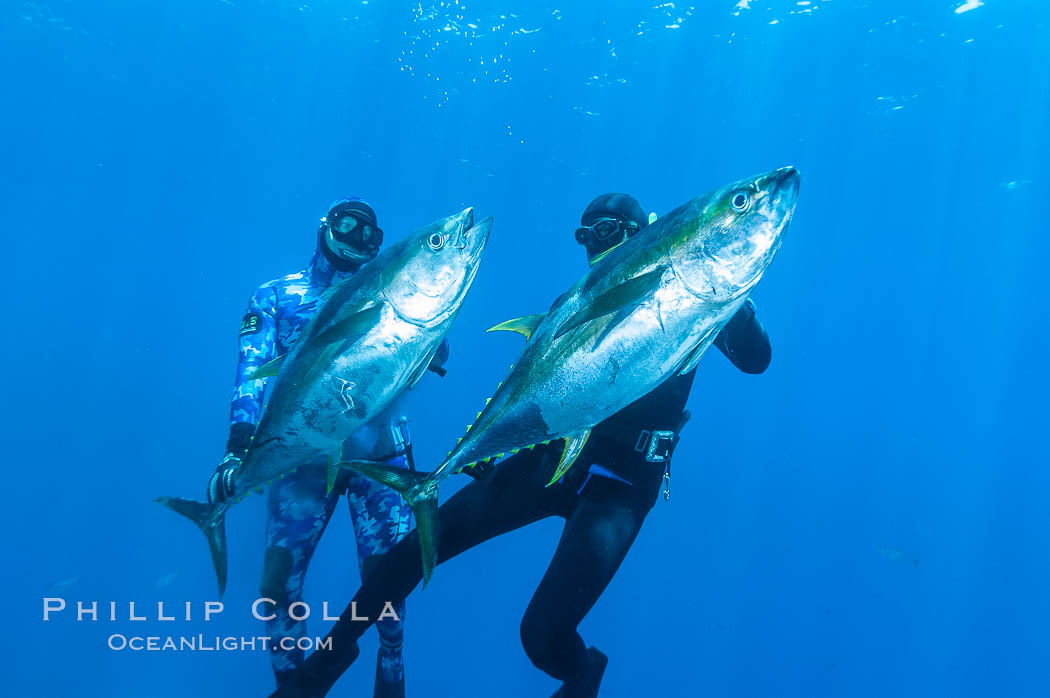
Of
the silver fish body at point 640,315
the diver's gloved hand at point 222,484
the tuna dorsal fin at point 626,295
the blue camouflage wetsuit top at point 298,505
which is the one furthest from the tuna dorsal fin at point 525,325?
the blue camouflage wetsuit top at point 298,505

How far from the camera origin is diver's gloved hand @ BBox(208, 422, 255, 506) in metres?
2.36

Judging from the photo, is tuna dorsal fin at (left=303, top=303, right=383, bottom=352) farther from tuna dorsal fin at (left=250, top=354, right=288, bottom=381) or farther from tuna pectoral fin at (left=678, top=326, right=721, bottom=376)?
tuna pectoral fin at (left=678, top=326, right=721, bottom=376)

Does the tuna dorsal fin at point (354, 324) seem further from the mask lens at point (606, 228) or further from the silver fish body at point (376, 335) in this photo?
the mask lens at point (606, 228)

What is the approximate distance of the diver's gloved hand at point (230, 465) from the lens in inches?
93.0

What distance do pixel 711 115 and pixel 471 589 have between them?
24850 millimetres

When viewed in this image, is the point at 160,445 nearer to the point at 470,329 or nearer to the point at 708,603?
the point at 470,329

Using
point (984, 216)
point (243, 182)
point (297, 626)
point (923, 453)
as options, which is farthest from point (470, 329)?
point (923, 453)

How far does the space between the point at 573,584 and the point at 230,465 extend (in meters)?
1.83

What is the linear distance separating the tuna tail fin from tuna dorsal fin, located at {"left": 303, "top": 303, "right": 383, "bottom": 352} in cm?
49

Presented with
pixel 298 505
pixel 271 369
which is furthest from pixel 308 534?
pixel 271 369

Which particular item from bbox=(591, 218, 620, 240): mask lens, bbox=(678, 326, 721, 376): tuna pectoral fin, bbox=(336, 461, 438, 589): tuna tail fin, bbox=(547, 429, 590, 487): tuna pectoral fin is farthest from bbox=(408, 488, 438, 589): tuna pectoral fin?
bbox=(591, 218, 620, 240): mask lens

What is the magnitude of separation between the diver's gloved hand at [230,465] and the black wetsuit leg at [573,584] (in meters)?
1.58

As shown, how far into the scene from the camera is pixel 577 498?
2.67m

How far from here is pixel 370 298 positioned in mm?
1823
